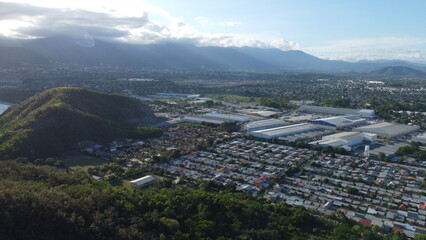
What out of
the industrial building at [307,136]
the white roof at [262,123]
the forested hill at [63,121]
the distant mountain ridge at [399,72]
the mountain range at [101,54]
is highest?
the mountain range at [101,54]

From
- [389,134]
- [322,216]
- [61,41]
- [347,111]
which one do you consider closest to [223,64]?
[61,41]

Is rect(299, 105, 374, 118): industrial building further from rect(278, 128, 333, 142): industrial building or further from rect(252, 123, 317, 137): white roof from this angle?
rect(252, 123, 317, 137): white roof

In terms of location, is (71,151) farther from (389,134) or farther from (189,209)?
(389,134)

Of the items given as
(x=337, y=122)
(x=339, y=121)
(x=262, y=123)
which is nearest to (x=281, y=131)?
(x=262, y=123)

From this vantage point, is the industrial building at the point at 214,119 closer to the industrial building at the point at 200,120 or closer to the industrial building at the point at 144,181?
the industrial building at the point at 200,120

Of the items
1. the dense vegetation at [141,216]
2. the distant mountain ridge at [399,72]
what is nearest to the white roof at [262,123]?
the dense vegetation at [141,216]

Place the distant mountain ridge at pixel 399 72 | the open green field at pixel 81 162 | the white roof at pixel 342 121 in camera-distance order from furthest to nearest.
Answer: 1. the distant mountain ridge at pixel 399 72
2. the white roof at pixel 342 121
3. the open green field at pixel 81 162

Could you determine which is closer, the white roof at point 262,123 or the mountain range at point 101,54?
the white roof at point 262,123
